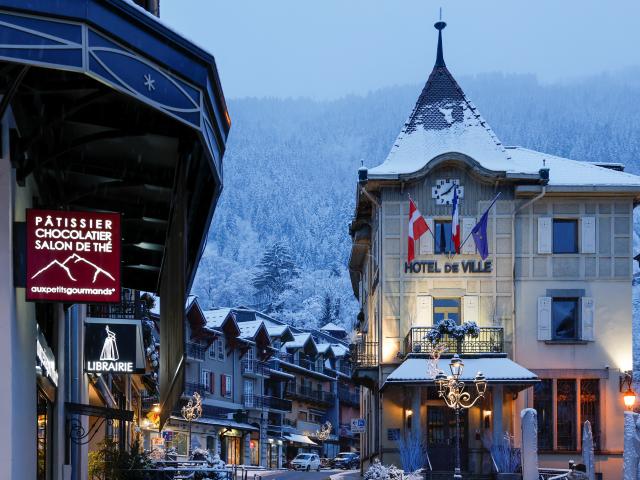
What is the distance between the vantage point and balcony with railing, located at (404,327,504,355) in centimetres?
3781

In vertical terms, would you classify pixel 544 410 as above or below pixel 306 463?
above

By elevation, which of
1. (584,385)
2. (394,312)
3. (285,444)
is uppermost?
(394,312)

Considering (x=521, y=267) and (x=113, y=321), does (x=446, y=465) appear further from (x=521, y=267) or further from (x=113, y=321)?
(x=113, y=321)

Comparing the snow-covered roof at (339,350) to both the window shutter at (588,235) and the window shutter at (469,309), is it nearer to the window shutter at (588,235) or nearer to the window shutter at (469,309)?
the window shutter at (469,309)

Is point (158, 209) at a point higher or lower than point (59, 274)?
higher

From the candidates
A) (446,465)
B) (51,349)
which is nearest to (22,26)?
(51,349)

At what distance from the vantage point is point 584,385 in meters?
38.6

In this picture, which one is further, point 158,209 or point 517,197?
point 517,197

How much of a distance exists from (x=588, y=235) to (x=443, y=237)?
15.8ft

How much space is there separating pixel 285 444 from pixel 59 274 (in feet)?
A: 261

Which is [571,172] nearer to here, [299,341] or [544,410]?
[544,410]

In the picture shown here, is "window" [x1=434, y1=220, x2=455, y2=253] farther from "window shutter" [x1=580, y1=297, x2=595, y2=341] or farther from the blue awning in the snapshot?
the blue awning

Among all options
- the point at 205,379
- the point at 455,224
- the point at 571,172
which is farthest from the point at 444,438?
the point at 205,379

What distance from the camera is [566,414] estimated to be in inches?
1505
